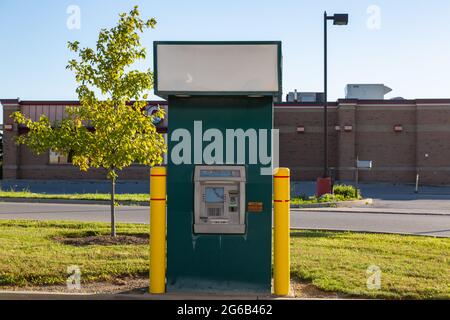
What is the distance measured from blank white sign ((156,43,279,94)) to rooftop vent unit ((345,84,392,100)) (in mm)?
36299

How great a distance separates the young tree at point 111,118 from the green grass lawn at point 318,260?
182 centimetres

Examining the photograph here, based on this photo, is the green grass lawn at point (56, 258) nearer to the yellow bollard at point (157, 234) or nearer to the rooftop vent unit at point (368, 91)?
the yellow bollard at point (157, 234)

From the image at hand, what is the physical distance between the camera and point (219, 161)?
717cm

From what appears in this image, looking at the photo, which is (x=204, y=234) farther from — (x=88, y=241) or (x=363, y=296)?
(x=88, y=241)

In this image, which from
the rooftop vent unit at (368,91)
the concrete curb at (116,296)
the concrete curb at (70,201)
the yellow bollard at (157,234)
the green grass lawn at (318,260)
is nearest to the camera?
the concrete curb at (116,296)

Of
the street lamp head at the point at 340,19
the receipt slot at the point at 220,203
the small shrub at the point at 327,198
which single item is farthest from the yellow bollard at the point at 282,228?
the street lamp head at the point at 340,19

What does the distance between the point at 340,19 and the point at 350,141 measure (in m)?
16.9

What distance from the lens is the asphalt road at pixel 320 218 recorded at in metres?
14.6

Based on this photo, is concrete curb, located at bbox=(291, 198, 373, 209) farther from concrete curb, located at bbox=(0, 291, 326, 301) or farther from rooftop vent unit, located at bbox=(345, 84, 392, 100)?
rooftop vent unit, located at bbox=(345, 84, 392, 100)

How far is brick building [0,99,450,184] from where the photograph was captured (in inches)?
1481

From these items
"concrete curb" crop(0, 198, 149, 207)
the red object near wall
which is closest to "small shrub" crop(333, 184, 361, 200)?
the red object near wall
